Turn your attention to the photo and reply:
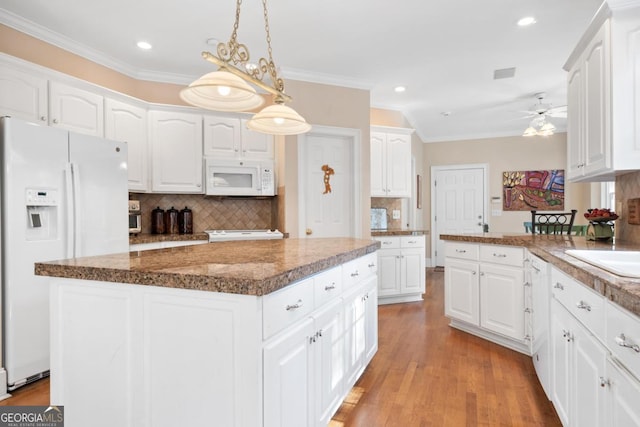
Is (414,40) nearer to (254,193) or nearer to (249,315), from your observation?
(254,193)

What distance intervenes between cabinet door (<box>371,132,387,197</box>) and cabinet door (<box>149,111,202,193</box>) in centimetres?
224

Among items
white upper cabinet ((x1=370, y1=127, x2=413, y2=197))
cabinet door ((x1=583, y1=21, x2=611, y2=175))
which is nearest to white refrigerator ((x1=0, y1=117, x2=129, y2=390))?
white upper cabinet ((x1=370, y1=127, x2=413, y2=197))

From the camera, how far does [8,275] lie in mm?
2291

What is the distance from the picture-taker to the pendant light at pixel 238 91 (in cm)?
166

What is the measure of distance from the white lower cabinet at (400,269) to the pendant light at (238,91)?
8.28 feet

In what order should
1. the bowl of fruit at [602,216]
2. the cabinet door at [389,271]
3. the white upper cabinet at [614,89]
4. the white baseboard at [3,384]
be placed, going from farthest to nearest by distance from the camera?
1. the cabinet door at [389,271]
2. the bowl of fruit at [602,216]
3. the white baseboard at [3,384]
4. the white upper cabinet at [614,89]

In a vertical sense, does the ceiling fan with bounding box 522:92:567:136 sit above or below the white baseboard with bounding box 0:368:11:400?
above

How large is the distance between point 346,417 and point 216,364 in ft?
3.61

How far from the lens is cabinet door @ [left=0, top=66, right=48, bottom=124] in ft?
8.31

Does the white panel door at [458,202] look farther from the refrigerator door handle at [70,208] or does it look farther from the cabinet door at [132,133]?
the refrigerator door handle at [70,208]

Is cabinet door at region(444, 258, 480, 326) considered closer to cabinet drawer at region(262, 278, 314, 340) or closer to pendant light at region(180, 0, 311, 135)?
pendant light at region(180, 0, 311, 135)

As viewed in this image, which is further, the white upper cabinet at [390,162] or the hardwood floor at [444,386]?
the white upper cabinet at [390,162]

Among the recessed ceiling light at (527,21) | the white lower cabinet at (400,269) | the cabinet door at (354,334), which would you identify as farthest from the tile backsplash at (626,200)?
the white lower cabinet at (400,269)

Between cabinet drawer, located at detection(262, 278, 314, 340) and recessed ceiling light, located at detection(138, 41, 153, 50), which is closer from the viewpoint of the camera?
cabinet drawer, located at detection(262, 278, 314, 340)
